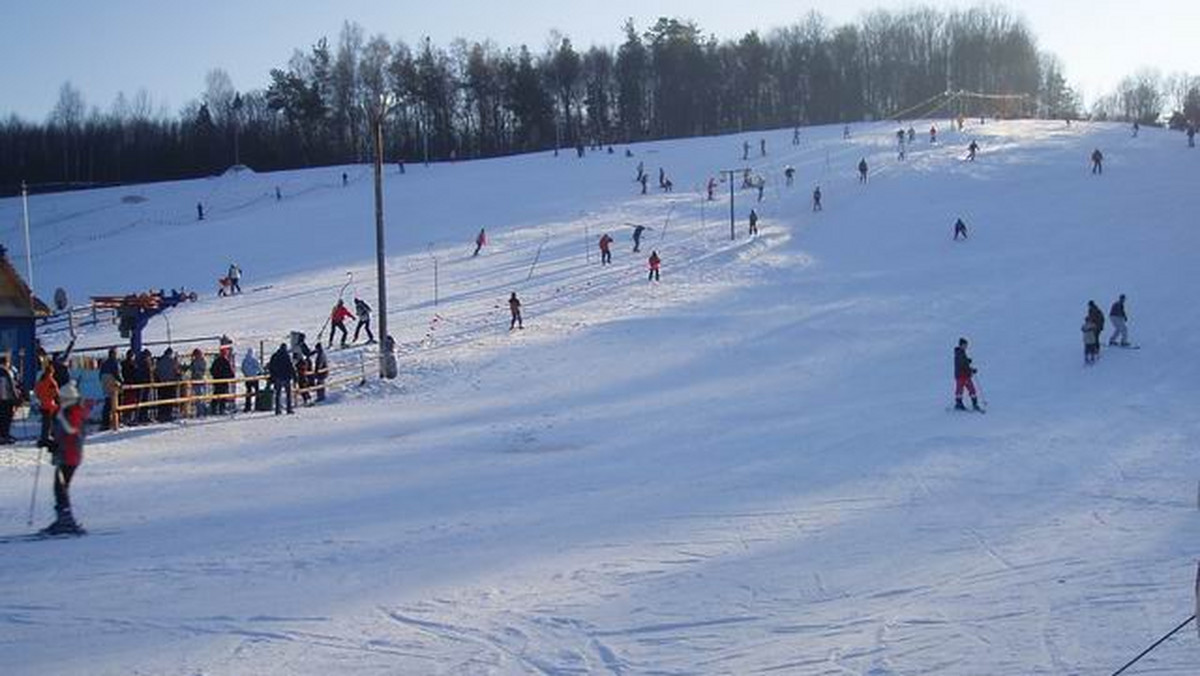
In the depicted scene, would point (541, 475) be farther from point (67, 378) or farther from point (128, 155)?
point (128, 155)

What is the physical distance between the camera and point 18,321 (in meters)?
23.8

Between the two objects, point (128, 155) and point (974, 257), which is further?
point (128, 155)

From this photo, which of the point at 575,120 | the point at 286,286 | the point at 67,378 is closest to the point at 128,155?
the point at 575,120

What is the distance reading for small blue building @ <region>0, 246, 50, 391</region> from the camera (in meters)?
23.5

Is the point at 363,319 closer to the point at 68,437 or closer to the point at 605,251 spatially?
the point at 605,251

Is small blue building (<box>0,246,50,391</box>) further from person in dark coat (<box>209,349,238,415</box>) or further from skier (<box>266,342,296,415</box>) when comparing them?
skier (<box>266,342,296,415</box>)

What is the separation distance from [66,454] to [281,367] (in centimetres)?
994

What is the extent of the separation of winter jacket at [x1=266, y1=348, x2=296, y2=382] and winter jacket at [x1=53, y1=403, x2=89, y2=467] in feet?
31.7

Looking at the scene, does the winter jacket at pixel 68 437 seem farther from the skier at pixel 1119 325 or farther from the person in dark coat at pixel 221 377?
the skier at pixel 1119 325

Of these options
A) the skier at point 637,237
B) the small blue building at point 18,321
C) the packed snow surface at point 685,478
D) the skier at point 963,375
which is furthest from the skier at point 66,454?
the skier at point 637,237

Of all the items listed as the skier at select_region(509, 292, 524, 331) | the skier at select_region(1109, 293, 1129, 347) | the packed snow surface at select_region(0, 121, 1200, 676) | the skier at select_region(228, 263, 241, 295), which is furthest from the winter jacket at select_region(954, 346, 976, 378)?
the skier at select_region(228, 263, 241, 295)

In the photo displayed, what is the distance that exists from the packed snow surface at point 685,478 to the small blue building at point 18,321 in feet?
20.0

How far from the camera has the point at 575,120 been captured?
110 meters

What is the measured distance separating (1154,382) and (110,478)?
18.5 metres
